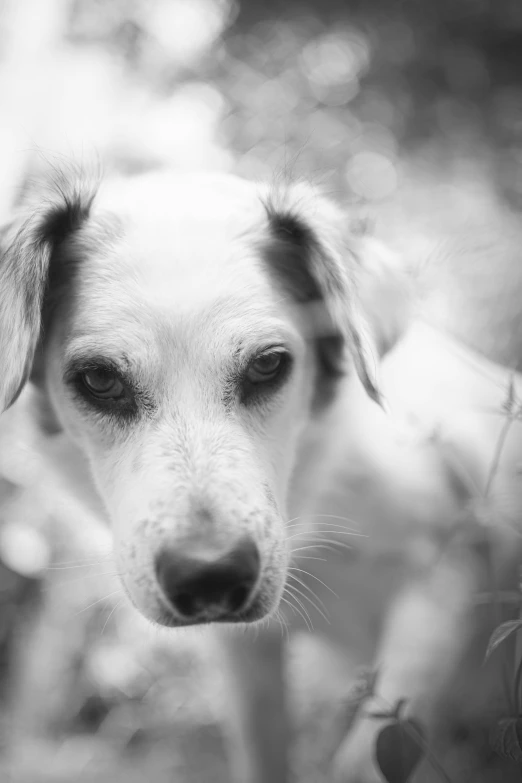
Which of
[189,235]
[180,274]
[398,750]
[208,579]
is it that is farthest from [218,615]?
[189,235]

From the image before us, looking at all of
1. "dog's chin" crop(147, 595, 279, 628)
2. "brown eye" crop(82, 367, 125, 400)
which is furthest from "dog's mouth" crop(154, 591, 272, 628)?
"brown eye" crop(82, 367, 125, 400)

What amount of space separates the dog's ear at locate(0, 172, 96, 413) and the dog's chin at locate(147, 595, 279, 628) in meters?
0.61

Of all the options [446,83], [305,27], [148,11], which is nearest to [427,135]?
[446,83]

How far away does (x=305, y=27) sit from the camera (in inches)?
169

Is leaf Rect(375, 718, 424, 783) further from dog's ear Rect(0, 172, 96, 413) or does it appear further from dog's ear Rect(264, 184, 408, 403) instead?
dog's ear Rect(0, 172, 96, 413)

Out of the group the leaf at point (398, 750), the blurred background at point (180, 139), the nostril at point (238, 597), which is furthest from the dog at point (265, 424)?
the blurred background at point (180, 139)

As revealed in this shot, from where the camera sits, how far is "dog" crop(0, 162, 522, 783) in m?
1.45

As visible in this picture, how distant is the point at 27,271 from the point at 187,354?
44cm

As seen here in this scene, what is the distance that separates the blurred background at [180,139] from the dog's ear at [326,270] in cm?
15

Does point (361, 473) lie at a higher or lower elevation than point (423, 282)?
lower

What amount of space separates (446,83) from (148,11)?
2233 millimetres

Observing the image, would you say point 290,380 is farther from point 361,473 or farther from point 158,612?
point 158,612

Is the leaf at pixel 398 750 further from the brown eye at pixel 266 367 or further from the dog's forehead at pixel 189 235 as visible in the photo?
the dog's forehead at pixel 189 235

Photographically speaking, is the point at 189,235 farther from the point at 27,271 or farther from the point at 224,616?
the point at 224,616
